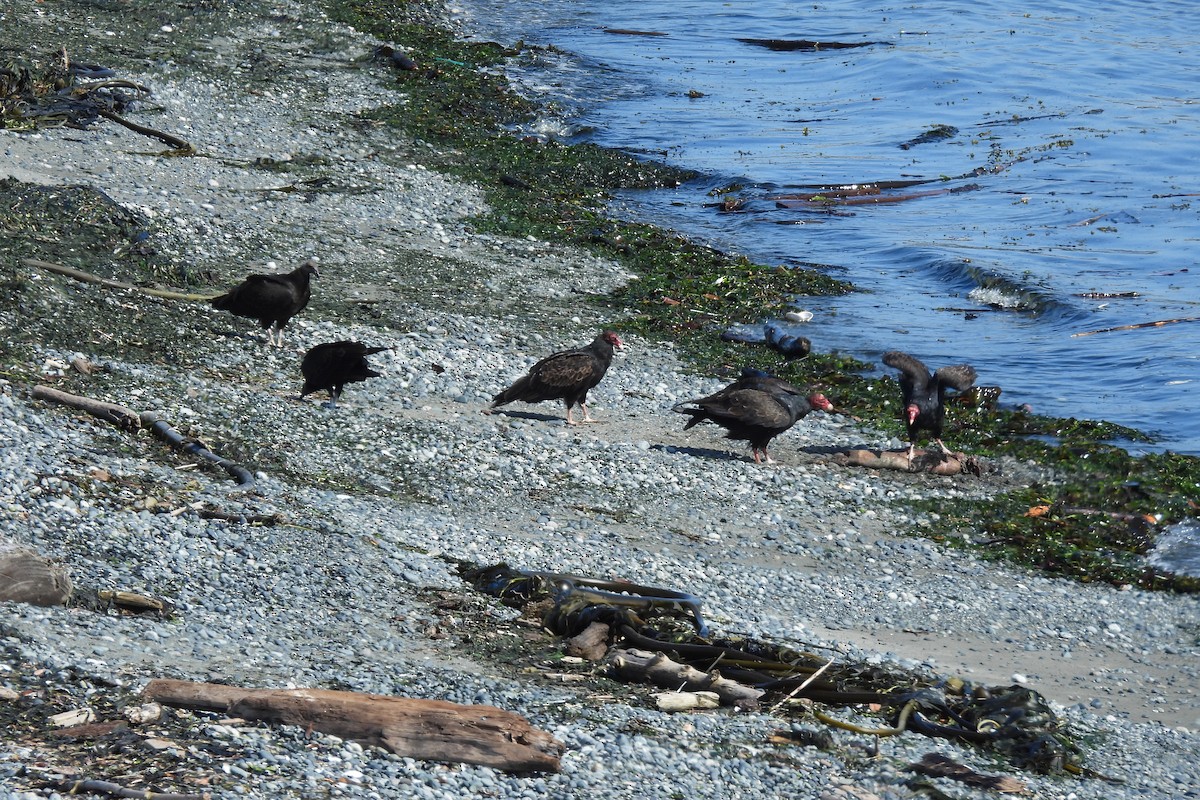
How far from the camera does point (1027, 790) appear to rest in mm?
7109

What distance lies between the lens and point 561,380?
13016 mm

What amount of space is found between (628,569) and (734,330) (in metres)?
8.19

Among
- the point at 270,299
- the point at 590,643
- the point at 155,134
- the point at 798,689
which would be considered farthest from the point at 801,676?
the point at 155,134

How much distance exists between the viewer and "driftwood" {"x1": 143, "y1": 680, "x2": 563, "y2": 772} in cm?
601

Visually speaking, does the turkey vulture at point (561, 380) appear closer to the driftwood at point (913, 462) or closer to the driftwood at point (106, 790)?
the driftwood at point (913, 462)

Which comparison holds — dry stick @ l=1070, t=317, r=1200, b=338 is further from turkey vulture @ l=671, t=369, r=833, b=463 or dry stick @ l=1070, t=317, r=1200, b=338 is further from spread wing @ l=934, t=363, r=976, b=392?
turkey vulture @ l=671, t=369, r=833, b=463

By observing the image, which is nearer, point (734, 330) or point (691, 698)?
point (691, 698)

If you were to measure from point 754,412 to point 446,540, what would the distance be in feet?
14.2

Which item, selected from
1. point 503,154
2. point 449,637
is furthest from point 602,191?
point 449,637

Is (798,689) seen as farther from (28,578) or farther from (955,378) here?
(955,378)

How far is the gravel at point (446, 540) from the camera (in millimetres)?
6590

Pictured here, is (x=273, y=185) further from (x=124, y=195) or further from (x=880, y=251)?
(x=880, y=251)

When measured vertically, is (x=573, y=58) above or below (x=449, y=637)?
above

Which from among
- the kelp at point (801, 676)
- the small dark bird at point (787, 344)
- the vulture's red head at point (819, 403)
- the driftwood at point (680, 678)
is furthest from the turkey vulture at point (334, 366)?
the small dark bird at point (787, 344)
